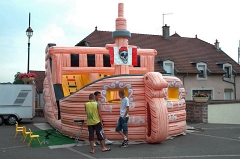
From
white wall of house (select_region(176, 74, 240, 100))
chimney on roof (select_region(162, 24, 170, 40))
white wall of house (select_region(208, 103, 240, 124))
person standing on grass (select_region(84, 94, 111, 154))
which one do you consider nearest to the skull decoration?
person standing on grass (select_region(84, 94, 111, 154))

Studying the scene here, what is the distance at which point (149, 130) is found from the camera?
9.60m

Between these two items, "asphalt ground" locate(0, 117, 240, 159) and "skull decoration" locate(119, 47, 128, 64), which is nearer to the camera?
"asphalt ground" locate(0, 117, 240, 159)

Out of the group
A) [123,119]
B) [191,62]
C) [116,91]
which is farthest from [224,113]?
[191,62]

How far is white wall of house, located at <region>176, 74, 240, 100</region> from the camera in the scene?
29594 millimetres

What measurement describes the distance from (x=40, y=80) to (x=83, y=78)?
21.3 meters

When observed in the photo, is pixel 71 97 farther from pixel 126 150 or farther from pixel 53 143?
pixel 126 150

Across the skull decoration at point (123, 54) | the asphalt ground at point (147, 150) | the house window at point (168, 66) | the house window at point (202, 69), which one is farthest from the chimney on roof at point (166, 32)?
the asphalt ground at point (147, 150)

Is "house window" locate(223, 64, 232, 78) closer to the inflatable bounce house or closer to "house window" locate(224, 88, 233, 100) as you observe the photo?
"house window" locate(224, 88, 233, 100)

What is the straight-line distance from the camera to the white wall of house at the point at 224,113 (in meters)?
17.0

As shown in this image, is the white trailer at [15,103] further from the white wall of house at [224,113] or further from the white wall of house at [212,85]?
the white wall of house at [212,85]

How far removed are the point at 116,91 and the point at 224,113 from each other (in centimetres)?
894

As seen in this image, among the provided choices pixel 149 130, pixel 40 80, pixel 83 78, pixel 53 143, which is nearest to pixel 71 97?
pixel 53 143

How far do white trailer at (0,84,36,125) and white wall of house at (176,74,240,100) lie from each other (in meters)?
15.2

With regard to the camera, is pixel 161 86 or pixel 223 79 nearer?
pixel 161 86
